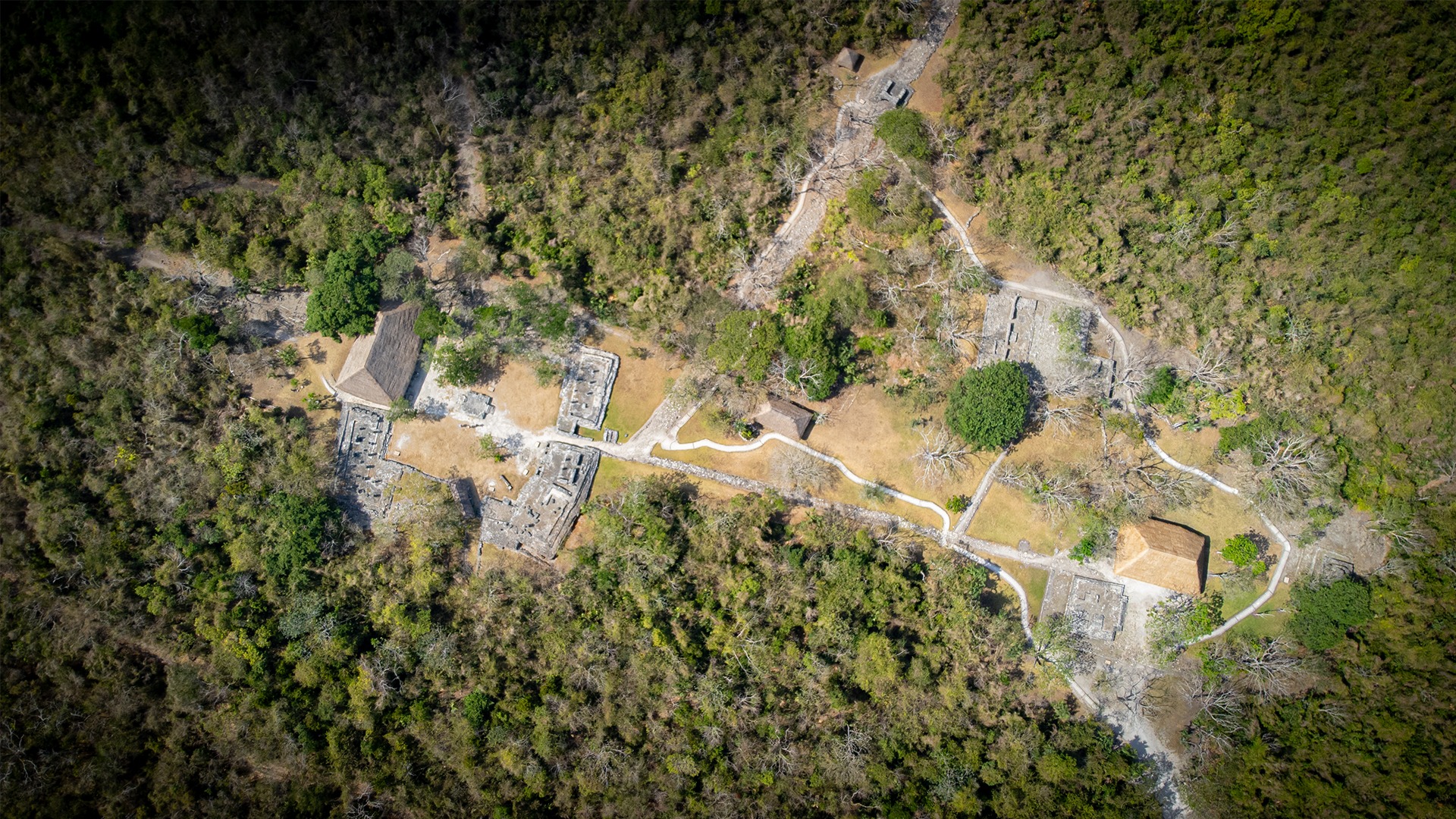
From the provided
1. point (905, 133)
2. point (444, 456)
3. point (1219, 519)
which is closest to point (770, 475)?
point (444, 456)

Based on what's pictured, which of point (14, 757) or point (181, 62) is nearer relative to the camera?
point (14, 757)

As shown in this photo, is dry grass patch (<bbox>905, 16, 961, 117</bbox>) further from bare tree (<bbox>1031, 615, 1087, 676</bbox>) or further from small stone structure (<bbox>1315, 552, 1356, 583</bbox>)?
small stone structure (<bbox>1315, 552, 1356, 583</bbox>)

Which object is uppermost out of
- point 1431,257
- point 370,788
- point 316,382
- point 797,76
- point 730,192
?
point 1431,257

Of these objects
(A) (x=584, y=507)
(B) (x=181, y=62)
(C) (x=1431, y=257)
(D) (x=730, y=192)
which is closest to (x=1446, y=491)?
(C) (x=1431, y=257)

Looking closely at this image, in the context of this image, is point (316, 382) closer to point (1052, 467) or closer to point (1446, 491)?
point (1052, 467)

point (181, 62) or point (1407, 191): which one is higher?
point (1407, 191)
